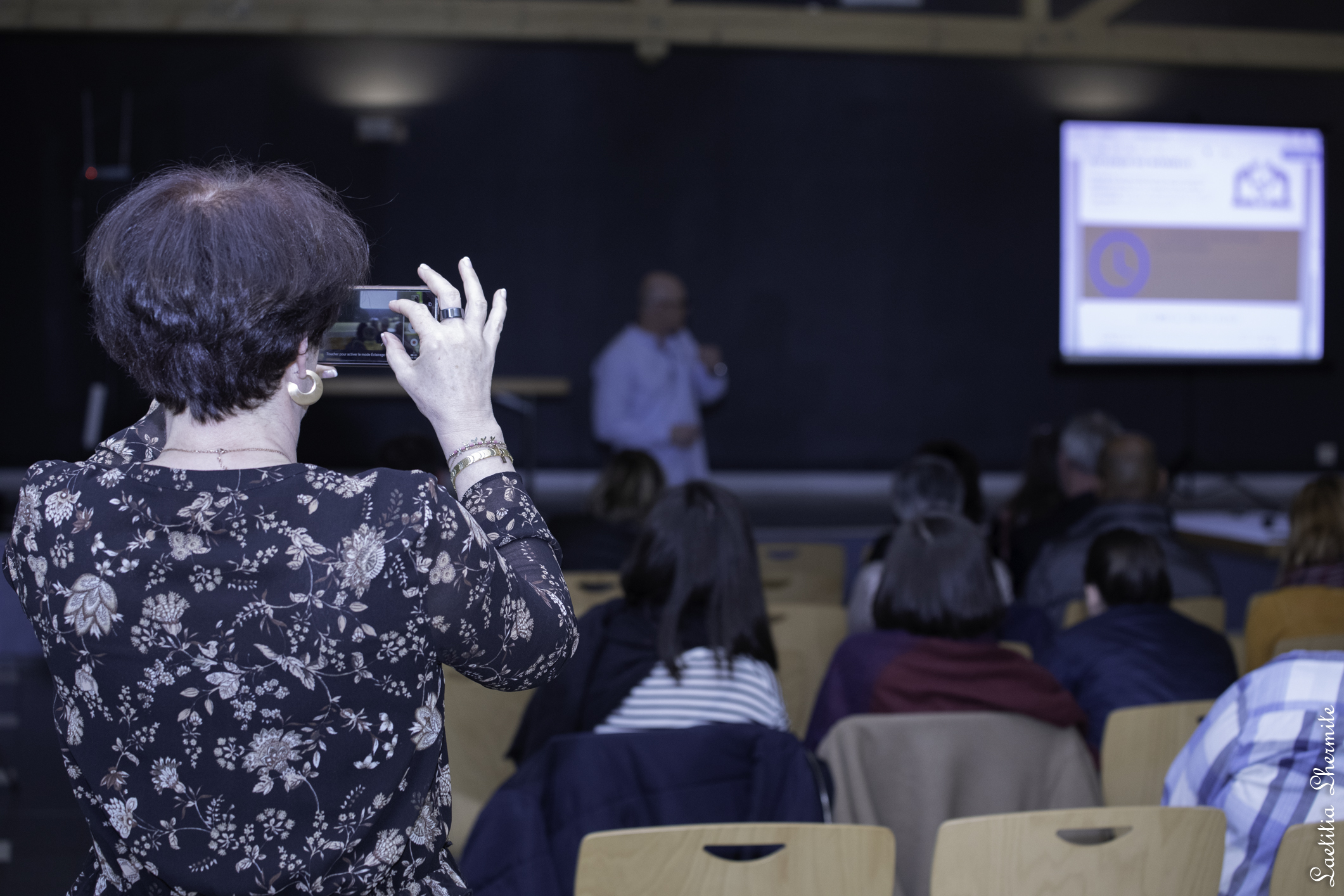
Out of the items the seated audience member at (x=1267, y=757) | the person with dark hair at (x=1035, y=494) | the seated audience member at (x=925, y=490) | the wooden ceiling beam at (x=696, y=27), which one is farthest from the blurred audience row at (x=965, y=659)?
the wooden ceiling beam at (x=696, y=27)

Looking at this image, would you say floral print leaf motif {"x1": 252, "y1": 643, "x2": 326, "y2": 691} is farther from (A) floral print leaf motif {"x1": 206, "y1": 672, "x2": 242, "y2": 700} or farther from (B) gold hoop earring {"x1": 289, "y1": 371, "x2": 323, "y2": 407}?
(B) gold hoop earring {"x1": 289, "y1": 371, "x2": 323, "y2": 407}

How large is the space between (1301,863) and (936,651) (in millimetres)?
629

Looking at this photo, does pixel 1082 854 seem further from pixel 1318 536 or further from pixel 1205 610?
pixel 1318 536

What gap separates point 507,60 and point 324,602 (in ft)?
21.4

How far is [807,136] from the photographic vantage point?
6.88 metres

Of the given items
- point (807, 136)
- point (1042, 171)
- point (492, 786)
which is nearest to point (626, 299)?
point (807, 136)

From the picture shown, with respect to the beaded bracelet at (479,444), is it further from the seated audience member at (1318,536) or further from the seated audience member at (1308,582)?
the seated audience member at (1318,536)

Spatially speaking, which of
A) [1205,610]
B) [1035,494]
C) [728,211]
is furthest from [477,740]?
[728,211]

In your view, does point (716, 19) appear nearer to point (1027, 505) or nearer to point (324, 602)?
point (1027, 505)

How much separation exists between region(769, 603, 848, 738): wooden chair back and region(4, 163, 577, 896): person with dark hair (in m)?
1.66

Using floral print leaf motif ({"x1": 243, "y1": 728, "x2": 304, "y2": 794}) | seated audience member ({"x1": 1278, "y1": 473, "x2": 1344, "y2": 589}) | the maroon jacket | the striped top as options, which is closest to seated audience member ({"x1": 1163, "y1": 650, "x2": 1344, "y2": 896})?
the maroon jacket

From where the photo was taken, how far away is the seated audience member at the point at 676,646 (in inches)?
65.1

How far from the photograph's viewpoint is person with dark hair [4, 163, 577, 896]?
0.75 metres

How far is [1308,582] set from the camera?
2535mm
